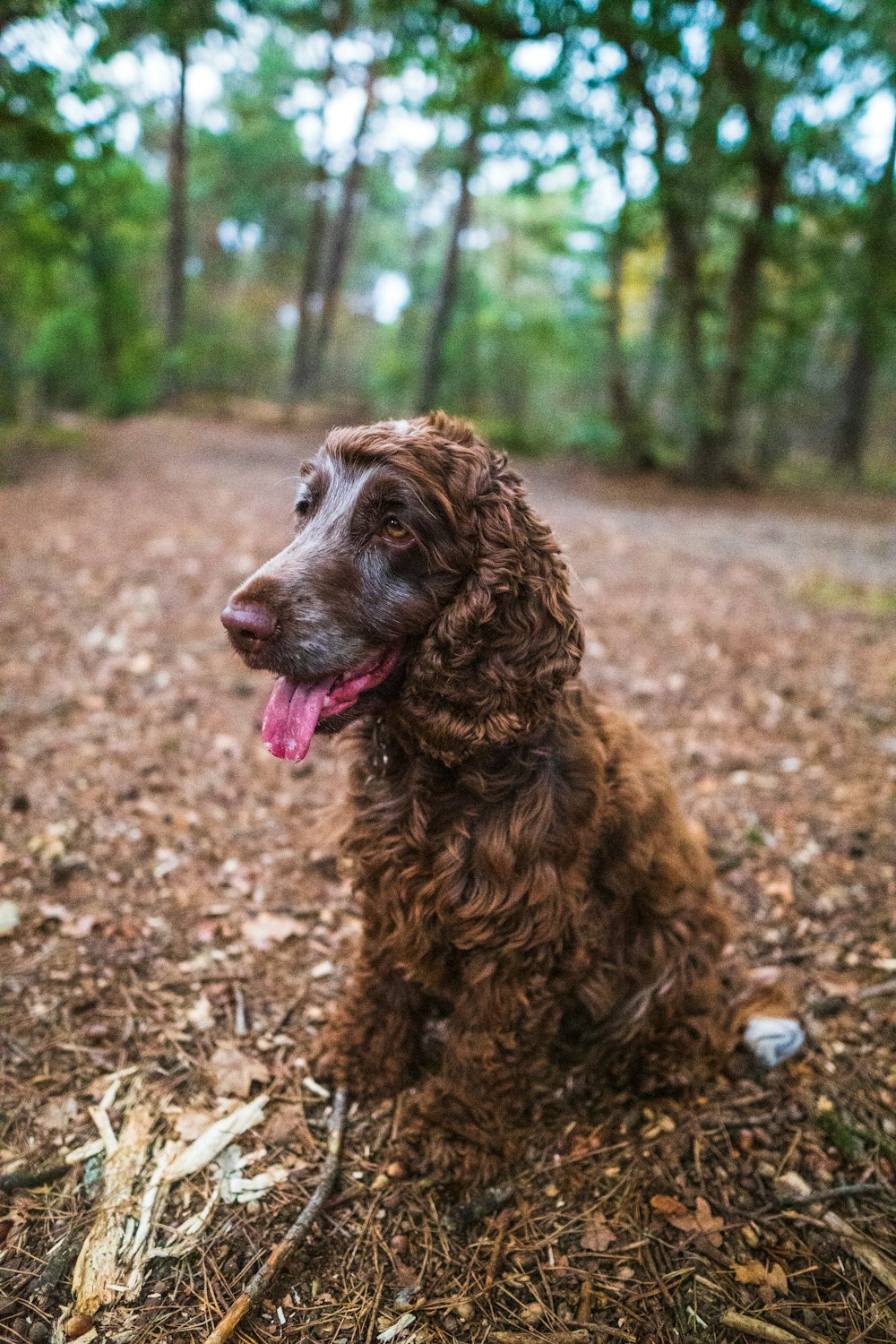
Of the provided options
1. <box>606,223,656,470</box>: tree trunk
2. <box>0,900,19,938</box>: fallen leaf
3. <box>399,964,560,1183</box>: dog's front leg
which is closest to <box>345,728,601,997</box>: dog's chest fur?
<box>399,964,560,1183</box>: dog's front leg

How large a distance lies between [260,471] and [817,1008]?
12.4m

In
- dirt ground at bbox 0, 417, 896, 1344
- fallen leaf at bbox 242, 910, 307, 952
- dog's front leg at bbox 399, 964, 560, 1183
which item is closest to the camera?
dirt ground at bbox 0, 417, 896, 1344

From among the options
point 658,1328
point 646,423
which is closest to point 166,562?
point 658,1328

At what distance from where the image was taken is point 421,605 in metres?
2.30

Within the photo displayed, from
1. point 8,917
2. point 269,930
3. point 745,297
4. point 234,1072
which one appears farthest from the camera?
point 745,297

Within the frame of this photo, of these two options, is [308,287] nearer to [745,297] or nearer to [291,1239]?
[745,297]

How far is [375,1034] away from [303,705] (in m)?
1.40

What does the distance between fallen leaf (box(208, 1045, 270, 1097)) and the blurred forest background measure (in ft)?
24.6

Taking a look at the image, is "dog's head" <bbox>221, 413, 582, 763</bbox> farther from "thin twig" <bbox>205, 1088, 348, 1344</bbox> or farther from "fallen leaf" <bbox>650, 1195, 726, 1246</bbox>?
"fallen leaf" <bbox>650, 1195, 726, 1246</bbox>

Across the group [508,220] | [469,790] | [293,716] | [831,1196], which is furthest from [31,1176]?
[508,220]

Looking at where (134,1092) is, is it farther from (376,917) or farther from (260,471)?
(260,471)

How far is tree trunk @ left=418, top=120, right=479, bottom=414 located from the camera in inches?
556

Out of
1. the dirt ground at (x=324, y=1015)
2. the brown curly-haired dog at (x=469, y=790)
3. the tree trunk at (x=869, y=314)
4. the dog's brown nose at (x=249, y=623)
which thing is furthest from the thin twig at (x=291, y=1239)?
the tree trunk at (x=869, y=314)

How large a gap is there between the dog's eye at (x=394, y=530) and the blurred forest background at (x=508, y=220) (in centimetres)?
654
